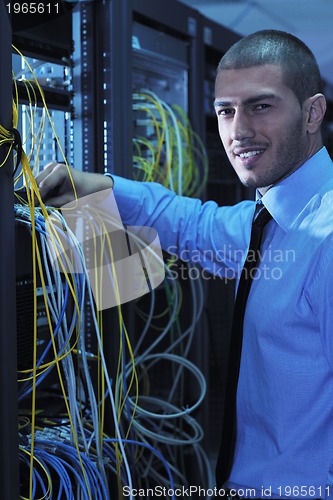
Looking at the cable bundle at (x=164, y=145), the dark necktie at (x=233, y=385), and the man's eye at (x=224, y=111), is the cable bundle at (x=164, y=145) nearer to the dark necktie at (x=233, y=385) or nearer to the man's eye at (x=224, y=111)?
the man's eye at (x=224, y=111)

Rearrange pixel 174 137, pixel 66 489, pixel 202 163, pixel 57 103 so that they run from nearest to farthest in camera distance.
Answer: pixel 66 489
pixel 57 103
pixel 174 137
pixel 202 163

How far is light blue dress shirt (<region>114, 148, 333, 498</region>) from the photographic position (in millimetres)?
1218

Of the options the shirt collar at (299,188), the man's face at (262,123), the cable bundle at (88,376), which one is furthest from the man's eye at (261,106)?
the cable bundle at (88,376)

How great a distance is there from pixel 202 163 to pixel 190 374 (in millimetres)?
709

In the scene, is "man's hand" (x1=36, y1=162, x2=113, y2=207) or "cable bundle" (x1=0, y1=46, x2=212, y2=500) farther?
"man's hand" (x1=36, y1=162, x2=113, y2=207)

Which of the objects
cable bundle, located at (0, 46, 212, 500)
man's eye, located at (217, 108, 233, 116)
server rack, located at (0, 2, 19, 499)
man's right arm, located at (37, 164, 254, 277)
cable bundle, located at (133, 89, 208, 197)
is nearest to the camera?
server rack, located at (0, 2, 19, 499)

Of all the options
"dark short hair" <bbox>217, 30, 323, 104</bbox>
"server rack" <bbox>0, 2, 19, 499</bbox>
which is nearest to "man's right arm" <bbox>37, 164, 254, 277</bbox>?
"dark short hair" <bbox>217, 30, 323, 104</bbox>

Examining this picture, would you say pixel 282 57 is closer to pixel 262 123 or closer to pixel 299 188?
pixel 262 123

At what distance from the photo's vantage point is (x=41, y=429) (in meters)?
1.29

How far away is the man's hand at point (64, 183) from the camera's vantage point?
1.29 m

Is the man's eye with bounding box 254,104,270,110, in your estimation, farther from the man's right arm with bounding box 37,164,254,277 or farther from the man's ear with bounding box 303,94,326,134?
the man's right arm with bounding box 37,164,254,277

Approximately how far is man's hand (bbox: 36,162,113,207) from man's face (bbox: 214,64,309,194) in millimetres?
322

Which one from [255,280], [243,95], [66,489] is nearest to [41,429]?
[66,489]

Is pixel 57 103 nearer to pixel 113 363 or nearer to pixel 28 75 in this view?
pixel 28 75
